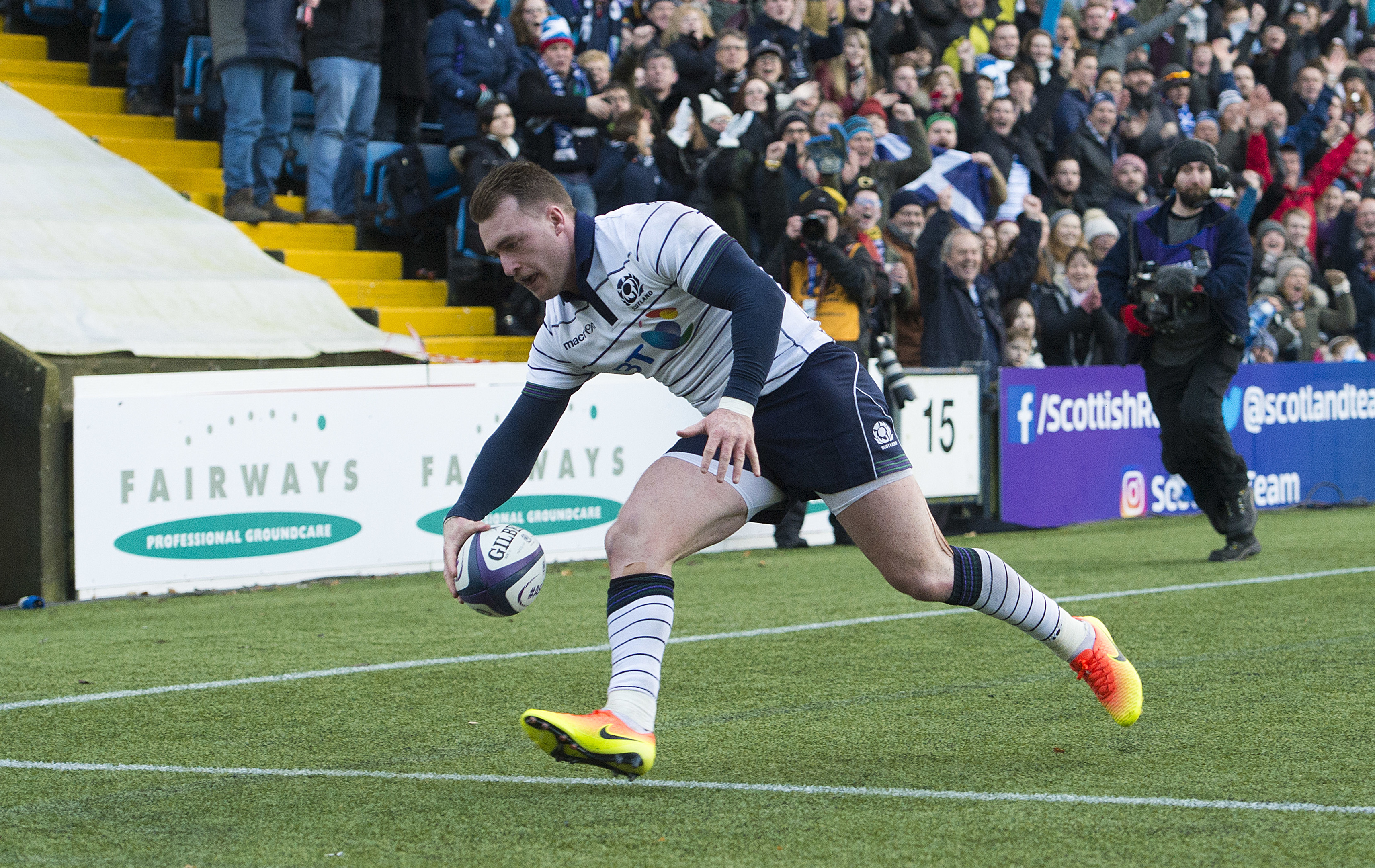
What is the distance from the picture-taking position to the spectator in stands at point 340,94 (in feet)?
43.5

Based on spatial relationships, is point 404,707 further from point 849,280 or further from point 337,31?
point 337,31

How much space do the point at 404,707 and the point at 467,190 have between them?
8.04 metres

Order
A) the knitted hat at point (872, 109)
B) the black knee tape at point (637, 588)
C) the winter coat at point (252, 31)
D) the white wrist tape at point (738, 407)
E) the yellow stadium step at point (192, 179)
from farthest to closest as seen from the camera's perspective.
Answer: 1. the knitted hat at point (872, 109)
2. the yellow stadium step at point (192, 179)
3. the winter coat at point (252, 31)
4. the black knee tape at point (637, 588)
5. the white wrist tape at point (738, 407)

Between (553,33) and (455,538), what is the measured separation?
977 centimetres

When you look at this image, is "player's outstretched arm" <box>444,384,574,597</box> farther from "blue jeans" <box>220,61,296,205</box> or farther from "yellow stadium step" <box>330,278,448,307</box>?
"blue jeans" <box>220,61,296,205</box>

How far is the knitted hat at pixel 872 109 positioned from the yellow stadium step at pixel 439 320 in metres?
3.65

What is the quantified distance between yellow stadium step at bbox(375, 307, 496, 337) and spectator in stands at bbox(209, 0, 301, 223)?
4.38 feet

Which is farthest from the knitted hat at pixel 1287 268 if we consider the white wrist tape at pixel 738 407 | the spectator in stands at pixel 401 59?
the white wrist tape at pixel 738 407

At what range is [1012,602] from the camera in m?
5.04

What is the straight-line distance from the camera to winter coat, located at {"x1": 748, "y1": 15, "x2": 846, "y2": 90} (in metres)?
15.6

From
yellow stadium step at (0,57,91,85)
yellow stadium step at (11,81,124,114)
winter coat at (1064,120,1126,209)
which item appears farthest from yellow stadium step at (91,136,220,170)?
winter coat at (1064,120,1126,209)

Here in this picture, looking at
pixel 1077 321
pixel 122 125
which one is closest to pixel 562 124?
pixel 122 125

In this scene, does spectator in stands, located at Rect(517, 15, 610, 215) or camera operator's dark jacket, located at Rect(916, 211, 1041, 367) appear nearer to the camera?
camera operator's dark jacket, located at Rect(916, 211, 1041, 367)

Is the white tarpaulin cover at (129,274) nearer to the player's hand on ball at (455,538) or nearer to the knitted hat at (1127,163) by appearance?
the player's hand on ball at (455,538)
